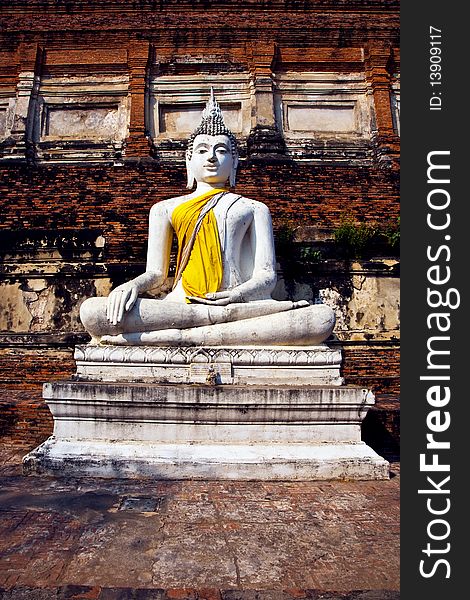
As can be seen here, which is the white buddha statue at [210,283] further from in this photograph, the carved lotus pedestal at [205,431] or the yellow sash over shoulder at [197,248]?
the carved lotus pedestal at [205,431]

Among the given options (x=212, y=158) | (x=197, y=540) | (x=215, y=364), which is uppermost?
(x=212, y=158)

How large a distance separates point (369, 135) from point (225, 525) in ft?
36.6

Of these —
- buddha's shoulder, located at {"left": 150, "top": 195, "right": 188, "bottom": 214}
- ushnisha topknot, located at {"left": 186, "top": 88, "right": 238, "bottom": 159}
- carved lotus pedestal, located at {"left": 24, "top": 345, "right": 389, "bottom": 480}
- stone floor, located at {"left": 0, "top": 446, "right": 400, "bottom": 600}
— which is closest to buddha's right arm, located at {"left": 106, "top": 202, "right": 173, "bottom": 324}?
buddha's shoulder, located at {"left": 150, "top": 195, "right": 188, "bottom": 214}

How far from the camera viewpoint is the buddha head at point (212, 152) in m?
6.11

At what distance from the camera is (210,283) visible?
5570mm

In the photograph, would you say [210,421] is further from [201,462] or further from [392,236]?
[392,236]

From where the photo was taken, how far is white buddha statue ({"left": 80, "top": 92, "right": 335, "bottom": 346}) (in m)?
5.11

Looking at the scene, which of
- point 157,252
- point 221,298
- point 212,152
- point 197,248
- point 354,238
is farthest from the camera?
point 354,238

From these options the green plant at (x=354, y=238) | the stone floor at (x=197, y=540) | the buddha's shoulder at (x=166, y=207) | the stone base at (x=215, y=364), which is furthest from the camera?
the green plant at (x=354, y=238)

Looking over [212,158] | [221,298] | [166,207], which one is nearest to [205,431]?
[221,298]

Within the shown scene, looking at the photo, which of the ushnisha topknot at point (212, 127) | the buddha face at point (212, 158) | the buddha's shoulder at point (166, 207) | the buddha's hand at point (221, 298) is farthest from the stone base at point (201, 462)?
the ushnisha topknot at point (212, 127)

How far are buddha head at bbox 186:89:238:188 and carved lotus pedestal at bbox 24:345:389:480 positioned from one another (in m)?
2.43

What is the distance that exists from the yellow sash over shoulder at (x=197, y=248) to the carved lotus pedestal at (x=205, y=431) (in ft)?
3.52

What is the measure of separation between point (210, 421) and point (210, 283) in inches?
62.1
